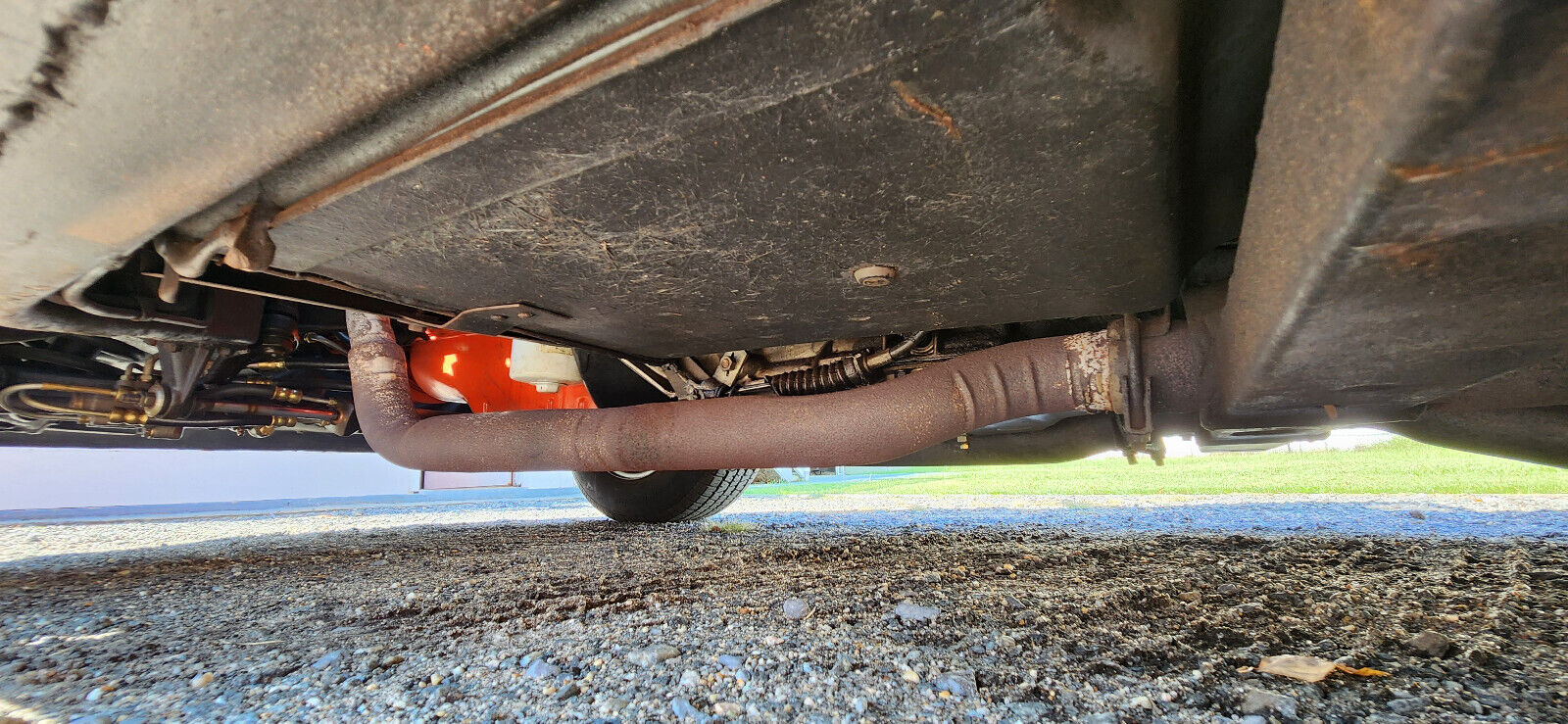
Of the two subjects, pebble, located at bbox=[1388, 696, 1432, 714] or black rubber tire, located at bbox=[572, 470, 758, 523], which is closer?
pebble, located at bbox=[1388, 696, 1432, 714]

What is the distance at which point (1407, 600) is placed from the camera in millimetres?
1044

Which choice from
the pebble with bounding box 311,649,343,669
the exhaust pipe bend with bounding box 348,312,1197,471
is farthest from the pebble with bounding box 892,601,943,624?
the pebble with bounding box 311,649,343,669

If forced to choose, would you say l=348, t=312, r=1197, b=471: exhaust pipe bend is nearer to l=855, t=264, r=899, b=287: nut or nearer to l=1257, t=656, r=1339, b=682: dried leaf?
l=855, t=264, r=899, b=287: nut

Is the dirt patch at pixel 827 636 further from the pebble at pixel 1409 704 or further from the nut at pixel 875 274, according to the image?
the nut at pixel 875 274

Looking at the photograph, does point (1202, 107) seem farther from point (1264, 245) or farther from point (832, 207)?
point (832, 207)

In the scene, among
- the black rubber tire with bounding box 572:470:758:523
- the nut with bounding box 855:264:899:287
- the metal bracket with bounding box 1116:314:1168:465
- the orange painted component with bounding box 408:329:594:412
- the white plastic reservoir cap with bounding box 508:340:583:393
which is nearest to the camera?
the nut with bounding box 855:264:899:287

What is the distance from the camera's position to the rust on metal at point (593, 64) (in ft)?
1.70

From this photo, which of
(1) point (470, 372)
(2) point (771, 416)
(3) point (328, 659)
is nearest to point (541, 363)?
(1) point (470, 372)

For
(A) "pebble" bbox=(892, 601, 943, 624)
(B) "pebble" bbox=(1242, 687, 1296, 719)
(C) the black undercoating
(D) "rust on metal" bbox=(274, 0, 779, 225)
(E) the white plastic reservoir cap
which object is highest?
(D) "rust on metal" bbox=(274, 0, 779, 225)

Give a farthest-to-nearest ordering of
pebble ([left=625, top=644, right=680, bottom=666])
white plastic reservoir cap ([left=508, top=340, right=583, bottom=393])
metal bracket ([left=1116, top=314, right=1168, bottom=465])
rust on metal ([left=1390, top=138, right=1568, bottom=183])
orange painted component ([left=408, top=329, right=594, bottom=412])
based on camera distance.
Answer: orange painted component ([left=408, top=329, right=594, bottom=412]) → white plastic reservoir cap ([left=508, top=340, right=583, bottom=393]) → metal bracket ([left=1116, top=314, right=1168, bottom=465]) → pebble ([left=625, top=644, right=680, bottom=666]) → rust on metal ([left=1390, top=138, right=1568, bottom=183])

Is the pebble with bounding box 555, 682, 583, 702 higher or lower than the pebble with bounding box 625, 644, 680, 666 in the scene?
A: lower

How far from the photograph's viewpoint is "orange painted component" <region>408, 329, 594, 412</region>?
2.11 m

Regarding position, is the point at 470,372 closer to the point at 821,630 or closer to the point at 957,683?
the point at 821,630

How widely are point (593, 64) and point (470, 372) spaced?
1.82m
